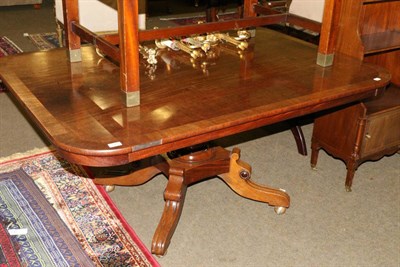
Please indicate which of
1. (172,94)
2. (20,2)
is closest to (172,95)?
(172,94)

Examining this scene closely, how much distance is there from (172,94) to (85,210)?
2.67ft

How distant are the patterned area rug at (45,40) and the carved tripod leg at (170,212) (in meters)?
2.65

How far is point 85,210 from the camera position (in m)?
2.21

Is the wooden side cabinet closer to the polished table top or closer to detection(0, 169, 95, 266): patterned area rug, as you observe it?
the polished table top

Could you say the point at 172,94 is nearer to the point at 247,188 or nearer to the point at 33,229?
the point at 247,188

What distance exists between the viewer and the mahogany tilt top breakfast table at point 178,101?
1.41 metres

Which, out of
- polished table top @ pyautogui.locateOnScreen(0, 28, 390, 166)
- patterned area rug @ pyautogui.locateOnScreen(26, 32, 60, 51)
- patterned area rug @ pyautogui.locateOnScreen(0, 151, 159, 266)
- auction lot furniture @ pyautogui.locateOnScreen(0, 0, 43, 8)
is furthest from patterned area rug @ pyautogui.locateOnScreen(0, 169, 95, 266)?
auction lot furniture @ pyautogui.locateOnScreen(0, 0, 43, 8)

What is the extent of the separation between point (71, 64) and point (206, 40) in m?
0.58

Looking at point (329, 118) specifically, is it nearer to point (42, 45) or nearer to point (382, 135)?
point (382, 135)

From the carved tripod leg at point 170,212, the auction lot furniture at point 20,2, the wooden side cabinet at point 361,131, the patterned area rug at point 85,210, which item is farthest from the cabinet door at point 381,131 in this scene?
the auction lot furniture at point 20,2

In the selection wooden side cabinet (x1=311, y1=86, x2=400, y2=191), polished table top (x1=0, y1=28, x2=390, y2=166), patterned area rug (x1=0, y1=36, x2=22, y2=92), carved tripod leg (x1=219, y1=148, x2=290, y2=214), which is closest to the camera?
polished table top (x1=0, y1=28, x2=390, y2=166)

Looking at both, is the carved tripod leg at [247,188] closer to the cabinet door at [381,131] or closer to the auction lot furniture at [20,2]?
the cabinet door at [381,131]

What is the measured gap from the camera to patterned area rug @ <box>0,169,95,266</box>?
1911 millimetres

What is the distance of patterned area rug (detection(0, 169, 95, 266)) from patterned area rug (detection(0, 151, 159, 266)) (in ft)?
0.11
